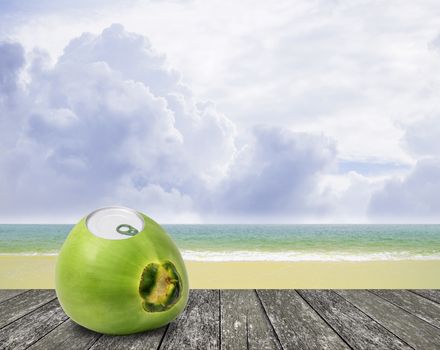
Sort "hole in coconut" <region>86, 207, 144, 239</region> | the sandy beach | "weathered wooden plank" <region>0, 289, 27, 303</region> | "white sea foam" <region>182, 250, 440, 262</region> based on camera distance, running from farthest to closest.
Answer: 1. "white sea foam" <region>182, 250, 440, 262</region>
2. the sandy beach
3. "weathered wooden plank" <region>0, 289, 27, 303</region>
4. "hole in coconut" <region>86, 207, 144, 239</region>

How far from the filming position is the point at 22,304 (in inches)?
53.0

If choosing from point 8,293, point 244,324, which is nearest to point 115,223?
point 244,324

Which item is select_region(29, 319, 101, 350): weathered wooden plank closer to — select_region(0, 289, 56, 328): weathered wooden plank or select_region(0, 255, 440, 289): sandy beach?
select_region(0, 289, 56, 328): weathered wooden plank

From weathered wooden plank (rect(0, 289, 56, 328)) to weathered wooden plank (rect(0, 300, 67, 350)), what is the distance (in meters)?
0.03

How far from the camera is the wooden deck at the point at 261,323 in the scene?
99 centimetres

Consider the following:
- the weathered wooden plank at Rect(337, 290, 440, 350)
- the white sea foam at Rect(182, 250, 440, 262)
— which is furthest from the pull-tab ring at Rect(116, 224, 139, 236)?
the white sea foam at Rect(182, 250, 440, 262)

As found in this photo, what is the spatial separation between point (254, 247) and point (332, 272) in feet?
18.9

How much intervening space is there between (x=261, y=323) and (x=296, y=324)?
97mm

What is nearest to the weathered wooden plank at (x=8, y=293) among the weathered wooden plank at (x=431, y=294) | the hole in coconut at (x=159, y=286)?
the hole in coconut at (x=159, y=286)

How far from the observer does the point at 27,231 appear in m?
14.2

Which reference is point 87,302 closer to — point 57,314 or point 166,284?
point 166,284

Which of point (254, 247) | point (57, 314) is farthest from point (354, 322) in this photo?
point (254, 247)

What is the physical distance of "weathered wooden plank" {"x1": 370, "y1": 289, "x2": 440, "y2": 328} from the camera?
1.26 m

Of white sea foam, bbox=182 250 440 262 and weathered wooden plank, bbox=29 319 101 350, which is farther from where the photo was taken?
white sea foam, bbox=182 250 440 262
